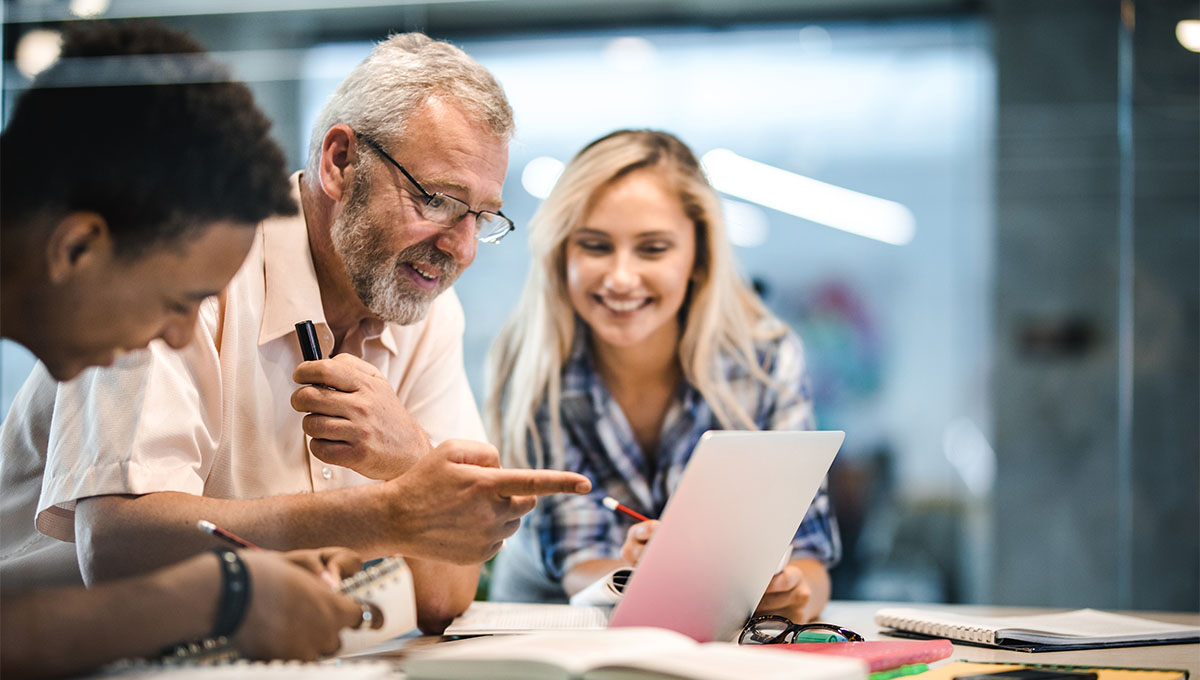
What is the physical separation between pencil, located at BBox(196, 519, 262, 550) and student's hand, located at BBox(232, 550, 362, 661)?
113 mm

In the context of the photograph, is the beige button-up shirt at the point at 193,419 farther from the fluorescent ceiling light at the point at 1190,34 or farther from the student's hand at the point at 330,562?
the fluorescent ceiling light at the point at 1190,34

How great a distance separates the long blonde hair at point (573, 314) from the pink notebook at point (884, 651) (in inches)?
37.3

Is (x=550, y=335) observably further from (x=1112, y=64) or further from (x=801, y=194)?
(x=1112, y=64)

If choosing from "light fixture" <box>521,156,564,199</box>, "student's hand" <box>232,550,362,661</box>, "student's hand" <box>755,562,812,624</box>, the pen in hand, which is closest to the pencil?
the pen in hand

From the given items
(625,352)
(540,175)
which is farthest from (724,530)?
(540,175)

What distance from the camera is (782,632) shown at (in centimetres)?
126

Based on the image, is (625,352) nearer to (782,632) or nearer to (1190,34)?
(782,632)

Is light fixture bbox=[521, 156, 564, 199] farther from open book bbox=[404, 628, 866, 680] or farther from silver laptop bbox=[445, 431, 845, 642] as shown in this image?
open book bbox=[404, 628, 866, 680]

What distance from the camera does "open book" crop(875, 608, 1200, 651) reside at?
4.41 ft

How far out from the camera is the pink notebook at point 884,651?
1.08m

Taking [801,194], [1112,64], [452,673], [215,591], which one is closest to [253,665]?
[215,591]

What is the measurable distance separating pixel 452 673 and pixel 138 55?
0.72 meters

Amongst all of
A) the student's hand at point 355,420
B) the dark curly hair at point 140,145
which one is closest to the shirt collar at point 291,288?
the student's hand at point 355,420

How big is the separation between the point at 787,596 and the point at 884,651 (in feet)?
1.55
